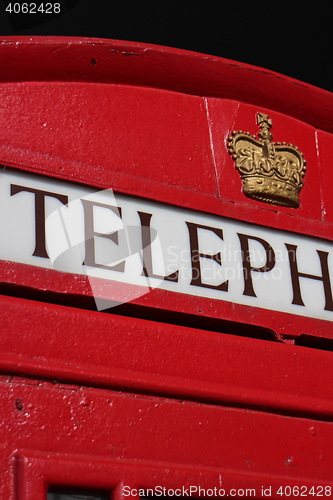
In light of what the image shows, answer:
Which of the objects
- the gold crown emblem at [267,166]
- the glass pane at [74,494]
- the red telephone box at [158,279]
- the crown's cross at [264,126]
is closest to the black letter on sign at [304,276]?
the red telephone box at [158,279]

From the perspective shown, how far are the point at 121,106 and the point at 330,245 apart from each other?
464mm

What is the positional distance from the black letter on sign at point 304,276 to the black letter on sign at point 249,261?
0.14 feet

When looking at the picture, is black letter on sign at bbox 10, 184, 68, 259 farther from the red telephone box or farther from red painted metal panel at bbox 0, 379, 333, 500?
red painted metal panel at bbox 0, 379, 333, 500

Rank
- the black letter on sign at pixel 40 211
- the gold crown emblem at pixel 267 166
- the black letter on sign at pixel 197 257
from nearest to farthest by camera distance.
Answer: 1. the black letter on sign at pixel 40 211
2. the black letter on sign at pixel 197 257
3. the gold crown emblem at pixel 267 166

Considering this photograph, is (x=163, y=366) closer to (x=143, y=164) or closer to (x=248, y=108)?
(x=143, y=164)

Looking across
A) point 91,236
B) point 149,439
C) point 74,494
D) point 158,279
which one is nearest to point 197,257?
point 158,279

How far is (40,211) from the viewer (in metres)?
1.33

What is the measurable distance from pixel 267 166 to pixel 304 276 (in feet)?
0.73

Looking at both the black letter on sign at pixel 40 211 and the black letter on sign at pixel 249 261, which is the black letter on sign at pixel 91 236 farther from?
the black letter on sign at pixel 249 261

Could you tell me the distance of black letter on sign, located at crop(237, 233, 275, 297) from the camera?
147cm

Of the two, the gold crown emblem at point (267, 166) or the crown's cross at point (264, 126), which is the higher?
the crown's cross at point (264, 126)

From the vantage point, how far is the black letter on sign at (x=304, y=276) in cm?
152

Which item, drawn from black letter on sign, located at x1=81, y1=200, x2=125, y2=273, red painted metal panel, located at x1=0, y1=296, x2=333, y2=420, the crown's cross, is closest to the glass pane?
red painted metal panel, located at x1=0, y1=296, x2=333, y2=420

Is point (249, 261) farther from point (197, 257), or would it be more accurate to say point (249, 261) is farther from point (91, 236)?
point (91, 236)
